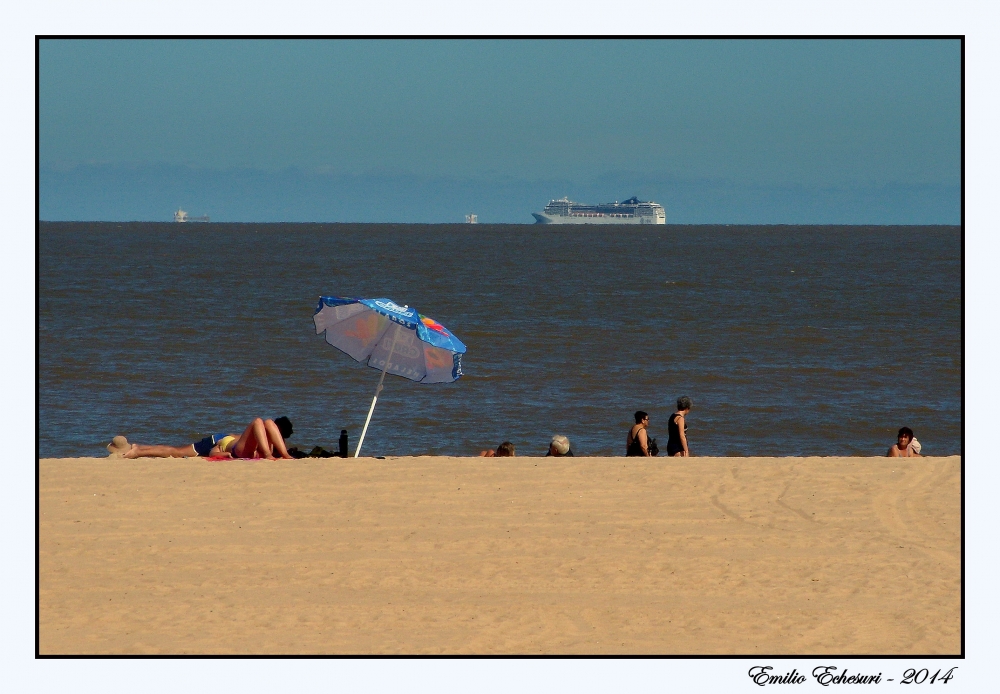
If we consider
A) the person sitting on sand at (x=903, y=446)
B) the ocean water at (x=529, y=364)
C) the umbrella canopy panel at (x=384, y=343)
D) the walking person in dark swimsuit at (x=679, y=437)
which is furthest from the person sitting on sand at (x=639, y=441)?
the ocean water at (x=529, y=364)

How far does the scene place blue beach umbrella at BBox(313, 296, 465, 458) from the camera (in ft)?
37.9

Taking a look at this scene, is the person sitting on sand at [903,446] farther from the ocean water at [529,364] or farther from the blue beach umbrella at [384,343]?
the blue beach umbrella at [384,343]

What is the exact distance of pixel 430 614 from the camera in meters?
6.75

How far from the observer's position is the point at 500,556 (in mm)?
7738

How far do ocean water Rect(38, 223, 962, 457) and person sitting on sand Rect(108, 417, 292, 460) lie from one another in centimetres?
109

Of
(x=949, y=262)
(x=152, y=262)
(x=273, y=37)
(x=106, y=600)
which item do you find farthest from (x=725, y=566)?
(x=949, y=262)

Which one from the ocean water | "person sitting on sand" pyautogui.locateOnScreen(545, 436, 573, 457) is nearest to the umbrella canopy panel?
"person sitting on sand" pyautogui.locateOnScreen(545, 436, 573, 457)

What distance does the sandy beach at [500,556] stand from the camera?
6477 mm

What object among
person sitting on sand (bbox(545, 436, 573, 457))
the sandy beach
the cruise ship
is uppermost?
the cruise ship

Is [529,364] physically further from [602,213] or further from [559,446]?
[602,213]

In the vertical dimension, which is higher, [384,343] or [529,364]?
[384,343]

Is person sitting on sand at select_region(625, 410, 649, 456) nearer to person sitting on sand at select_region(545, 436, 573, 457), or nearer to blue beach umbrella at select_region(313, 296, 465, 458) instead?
person sitting on sand at select_region(545, 436, 573, 457)

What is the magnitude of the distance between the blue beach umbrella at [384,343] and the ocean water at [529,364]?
2754 millimetres

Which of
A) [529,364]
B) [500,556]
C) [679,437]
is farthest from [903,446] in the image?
[529,364]
